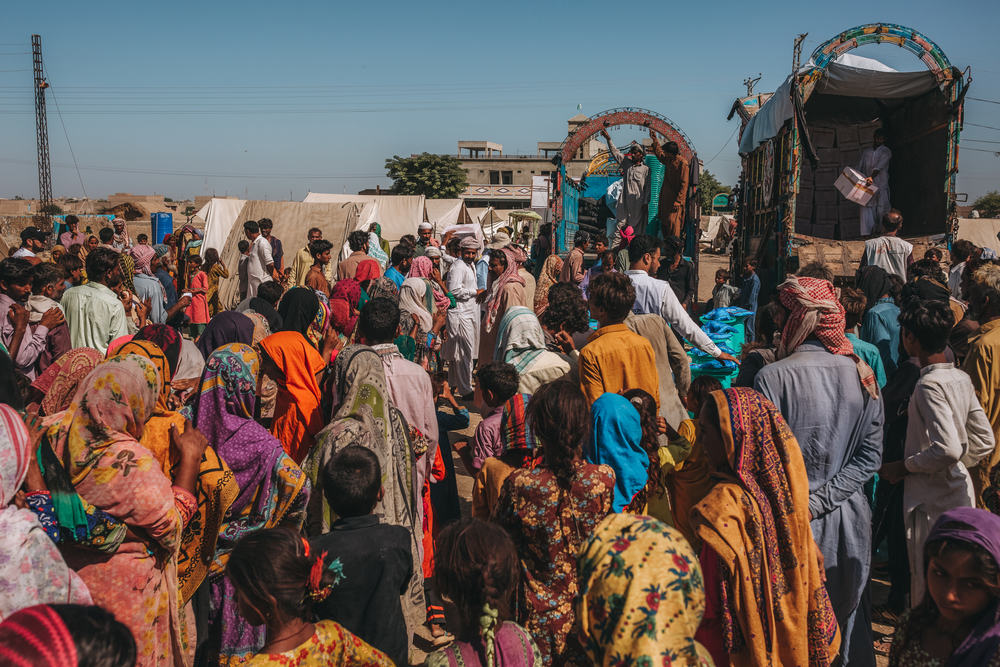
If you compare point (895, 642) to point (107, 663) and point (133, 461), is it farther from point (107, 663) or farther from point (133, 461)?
point (133, 461)

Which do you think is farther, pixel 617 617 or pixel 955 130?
pixel 955 130

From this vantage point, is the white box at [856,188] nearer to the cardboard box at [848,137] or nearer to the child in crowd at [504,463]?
the cardboard box at [848,137]

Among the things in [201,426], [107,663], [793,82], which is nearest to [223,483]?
[201,426]

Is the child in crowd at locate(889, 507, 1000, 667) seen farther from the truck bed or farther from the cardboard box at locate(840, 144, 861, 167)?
the cardboard box at locate(840, 144, 861, 167)

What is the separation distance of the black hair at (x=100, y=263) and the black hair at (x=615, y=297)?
387 cm

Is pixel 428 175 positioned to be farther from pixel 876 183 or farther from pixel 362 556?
pixel 362 556

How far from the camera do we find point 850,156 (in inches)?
502

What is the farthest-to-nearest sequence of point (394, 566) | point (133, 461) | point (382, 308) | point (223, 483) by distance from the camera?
point (382, 308), point (223, 483), point (394, 566), point (133, 461)

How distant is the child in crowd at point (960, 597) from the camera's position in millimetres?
1679

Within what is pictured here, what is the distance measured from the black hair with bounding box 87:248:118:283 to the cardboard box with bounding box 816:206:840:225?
12428 mm

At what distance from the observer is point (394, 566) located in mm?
2359

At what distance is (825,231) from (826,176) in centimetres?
110

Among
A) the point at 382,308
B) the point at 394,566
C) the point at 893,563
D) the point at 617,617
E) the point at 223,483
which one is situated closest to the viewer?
the point at 617,617

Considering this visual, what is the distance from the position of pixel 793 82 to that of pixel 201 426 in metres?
9.67
